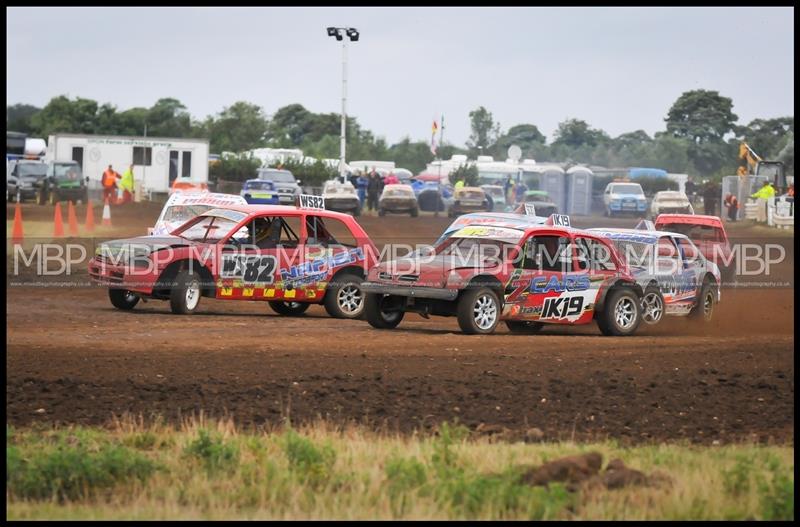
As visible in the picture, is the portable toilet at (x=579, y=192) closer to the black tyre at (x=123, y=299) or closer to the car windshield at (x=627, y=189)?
the car windshield at (x=627, y=189)

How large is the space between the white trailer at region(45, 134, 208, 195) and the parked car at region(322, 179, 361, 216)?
850cm

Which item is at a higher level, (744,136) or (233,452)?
Answer: (744,136)

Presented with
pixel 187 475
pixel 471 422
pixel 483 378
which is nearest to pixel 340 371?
pixel 483 378

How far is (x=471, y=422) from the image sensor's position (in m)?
10.6

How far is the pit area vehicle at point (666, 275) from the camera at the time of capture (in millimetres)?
18000

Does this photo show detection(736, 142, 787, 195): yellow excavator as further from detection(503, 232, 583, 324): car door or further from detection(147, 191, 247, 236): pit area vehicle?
detection(503, 232, 583, 324): car door

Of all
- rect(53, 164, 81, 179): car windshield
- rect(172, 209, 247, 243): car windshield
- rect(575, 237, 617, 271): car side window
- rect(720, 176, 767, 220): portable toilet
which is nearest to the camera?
rect(575, 237, 617, 271): car side window

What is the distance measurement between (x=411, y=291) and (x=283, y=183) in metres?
35.7

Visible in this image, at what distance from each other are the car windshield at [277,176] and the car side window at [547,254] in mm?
35502

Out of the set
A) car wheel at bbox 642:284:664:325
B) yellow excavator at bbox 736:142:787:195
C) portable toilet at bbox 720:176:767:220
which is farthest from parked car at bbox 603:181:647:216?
car wheel at bbox 642:284:664:325

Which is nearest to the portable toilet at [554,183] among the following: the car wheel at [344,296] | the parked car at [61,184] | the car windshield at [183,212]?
the parked car at [61,184]

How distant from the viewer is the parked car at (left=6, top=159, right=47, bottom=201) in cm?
→ 4894

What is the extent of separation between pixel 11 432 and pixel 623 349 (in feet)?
25.8

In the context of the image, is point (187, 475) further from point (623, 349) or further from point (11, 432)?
point (623, 349)
